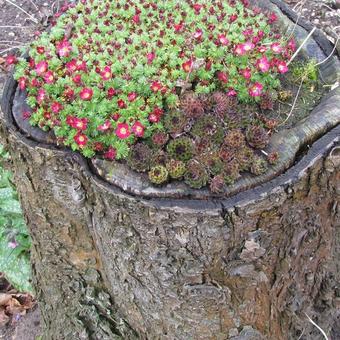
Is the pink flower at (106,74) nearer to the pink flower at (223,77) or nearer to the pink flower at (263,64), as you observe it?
the pink flower at (223,77)

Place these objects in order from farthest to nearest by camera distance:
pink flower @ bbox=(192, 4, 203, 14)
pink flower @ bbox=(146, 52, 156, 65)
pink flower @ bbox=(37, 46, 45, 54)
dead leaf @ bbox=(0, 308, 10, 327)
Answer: dead leaf @ bbox=(0, 308, 10, 327) < pink flower @ bbox=(192, 4, 203, 14) < pink flower @ bbox=(37, 46, 45, 54) < pink flower @ bbox=(146, 52, 156, 65)

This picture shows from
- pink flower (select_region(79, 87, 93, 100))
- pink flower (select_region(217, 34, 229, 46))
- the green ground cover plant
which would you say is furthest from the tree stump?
the green ground cover plant

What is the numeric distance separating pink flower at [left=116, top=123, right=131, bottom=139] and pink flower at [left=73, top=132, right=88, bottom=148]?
130 millimetres

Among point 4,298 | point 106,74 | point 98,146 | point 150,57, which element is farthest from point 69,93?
point 4,298

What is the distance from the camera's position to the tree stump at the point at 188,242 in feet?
6.88

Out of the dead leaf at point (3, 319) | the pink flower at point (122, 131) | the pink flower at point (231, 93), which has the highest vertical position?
the pink flower at point (231, 93)

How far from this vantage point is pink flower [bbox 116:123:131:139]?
7.14 ft

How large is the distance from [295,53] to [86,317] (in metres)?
1.66

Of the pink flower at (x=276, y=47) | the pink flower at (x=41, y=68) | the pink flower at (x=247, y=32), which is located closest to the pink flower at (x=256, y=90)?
the pink flower at (x=276, y=47)

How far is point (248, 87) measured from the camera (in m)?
2.38

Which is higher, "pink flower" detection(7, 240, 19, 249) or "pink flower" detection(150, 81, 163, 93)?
A: "pink flower" detection(150, 81, 163, 93)

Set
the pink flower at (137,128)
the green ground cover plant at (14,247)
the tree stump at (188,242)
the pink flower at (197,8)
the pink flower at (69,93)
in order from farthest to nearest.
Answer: the green ground cover plant at (14,247)
the pink flower at (197,8)
the pink flower at (69,93)
the pink flower at (137,128)
the tree stump at (188,242)

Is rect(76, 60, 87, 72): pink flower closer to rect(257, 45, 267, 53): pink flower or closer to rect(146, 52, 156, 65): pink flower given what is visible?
rect(146, 52, 156, 65): pink flower

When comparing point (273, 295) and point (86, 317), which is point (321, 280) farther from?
point (86, 317)
